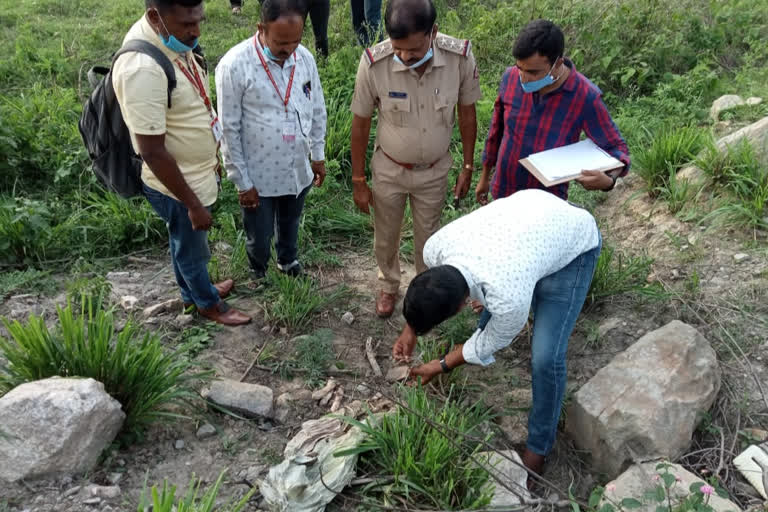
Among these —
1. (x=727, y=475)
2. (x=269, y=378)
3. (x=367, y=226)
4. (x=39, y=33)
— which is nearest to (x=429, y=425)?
(x=269, y=378)

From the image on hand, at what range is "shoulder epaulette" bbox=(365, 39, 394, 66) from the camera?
8.85 ft

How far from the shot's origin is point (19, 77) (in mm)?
5402

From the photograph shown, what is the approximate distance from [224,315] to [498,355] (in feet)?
4.75

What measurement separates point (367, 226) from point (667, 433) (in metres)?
2.32

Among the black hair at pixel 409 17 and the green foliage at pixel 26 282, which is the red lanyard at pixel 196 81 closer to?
the black hair at pixel 409 17

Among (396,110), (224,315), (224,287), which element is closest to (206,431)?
(224,315)

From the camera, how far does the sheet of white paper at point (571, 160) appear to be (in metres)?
2.55

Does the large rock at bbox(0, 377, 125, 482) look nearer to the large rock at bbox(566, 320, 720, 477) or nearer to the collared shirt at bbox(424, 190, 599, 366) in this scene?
the collared shirt at bbox(424, 190, 599, 366)

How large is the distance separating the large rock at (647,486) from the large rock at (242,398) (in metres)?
1.40

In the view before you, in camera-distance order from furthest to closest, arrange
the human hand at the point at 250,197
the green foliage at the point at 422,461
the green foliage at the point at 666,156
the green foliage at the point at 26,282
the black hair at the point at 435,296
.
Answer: the green foliage at the point at 666,156
the green foliage at the point at 26,282
the human hand at the point at 250,197
the green foliage at the point at 422,461
the black hair at the point at 435,296

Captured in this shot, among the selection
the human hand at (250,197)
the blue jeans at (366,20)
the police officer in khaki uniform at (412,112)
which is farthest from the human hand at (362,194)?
the blue jeans at (366,20)

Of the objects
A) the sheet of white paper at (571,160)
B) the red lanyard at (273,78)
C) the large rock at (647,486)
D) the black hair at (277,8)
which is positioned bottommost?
the large rock at (647,486)

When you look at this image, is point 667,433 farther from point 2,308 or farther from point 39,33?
point 39,33

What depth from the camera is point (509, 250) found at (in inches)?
76.5
